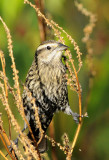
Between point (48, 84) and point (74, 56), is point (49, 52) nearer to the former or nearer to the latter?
point (48, 84)

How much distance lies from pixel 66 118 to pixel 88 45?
4.46ft

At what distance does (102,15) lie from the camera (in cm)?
372

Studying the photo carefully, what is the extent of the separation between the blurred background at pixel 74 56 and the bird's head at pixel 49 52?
0.93 ft

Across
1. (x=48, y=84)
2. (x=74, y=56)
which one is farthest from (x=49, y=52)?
(x=74, y=56)

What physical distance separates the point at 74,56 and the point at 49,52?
45 centimetres

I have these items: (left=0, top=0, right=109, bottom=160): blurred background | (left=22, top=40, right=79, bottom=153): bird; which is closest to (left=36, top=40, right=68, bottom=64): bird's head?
(left=22, top=40, right=79, bottom=153): bird

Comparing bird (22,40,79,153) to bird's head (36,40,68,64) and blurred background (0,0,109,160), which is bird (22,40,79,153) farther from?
blurred background (0,0,109,160)

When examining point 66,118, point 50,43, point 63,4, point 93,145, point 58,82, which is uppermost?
point 63,4

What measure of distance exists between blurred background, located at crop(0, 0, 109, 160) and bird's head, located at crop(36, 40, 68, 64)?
284 mm

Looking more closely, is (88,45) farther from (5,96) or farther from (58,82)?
(58,82)

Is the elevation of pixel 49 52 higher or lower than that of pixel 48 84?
higher

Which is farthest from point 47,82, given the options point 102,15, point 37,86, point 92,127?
point 102,15

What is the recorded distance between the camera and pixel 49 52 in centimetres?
299

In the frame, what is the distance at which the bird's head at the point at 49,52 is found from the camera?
2.84 meters
